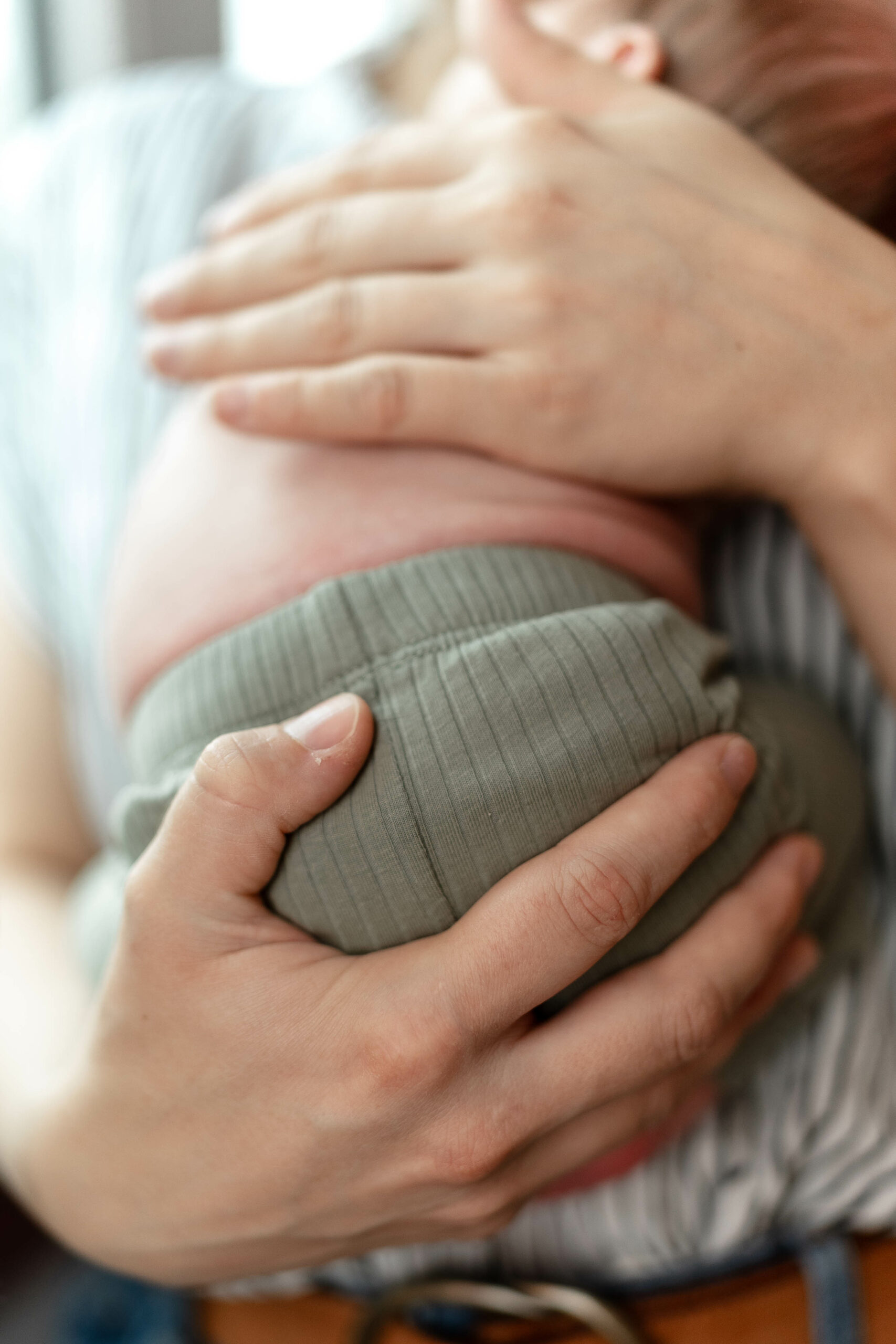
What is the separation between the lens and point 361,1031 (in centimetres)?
46

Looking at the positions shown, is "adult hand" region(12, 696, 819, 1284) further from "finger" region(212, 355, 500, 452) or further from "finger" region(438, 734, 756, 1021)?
"finger" region(212, 355, 500, 452)

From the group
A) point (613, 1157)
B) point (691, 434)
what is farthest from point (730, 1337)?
point (691, 434)

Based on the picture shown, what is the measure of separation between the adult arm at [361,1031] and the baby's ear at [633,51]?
50cm

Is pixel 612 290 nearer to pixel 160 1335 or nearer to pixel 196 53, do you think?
pixel 160 1335

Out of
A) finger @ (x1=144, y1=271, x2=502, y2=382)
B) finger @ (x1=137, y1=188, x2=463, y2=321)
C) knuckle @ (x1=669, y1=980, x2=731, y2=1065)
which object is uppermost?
finger @ (x1=137, y1=188, x2=463, y2=321)

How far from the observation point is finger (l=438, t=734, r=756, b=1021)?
0.45 meters

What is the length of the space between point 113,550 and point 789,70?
2.00 ft

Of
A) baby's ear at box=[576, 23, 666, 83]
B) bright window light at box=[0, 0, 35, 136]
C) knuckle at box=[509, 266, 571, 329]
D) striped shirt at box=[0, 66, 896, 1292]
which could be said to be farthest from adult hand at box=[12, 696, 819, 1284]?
bright window light at box=[0, 0, 35, 136]

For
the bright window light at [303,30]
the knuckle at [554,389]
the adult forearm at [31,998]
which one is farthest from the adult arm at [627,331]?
the bright window light at [303,30]

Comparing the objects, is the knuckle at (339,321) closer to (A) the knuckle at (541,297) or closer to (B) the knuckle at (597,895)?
(A) the knuckle at (541,297)

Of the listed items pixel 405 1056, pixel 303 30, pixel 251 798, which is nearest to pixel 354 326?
pixel 251 798

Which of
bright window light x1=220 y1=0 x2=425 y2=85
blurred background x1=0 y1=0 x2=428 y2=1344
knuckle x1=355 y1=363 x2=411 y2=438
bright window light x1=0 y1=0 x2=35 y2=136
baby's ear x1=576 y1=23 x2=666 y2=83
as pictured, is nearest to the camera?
knuckle x1=355 y1=363 x2=411 y2=438

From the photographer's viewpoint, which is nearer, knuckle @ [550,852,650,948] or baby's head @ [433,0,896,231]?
knuckle @ [550,852,650,948]

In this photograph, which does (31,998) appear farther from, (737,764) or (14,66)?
(14,66)
